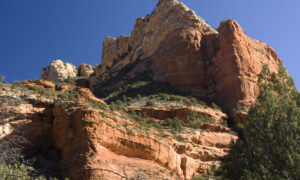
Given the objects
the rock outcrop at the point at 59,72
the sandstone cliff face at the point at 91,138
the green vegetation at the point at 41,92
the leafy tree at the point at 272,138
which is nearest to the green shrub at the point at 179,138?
the sandstone cliff face at the point at 91,138

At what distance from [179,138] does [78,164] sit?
11.3m

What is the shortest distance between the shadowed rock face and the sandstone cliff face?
16.6m

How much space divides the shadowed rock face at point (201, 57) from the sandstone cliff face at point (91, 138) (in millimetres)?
16564

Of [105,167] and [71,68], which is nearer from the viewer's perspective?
[105,167]

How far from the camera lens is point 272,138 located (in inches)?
679

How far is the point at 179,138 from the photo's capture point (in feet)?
92.4

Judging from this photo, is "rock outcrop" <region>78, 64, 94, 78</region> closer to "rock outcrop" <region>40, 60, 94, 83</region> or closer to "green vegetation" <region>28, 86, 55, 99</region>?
"rock outcrop" <region>40, 60, 94, 83</region>

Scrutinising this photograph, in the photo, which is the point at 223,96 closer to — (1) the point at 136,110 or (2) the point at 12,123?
(1) the point at 136,110

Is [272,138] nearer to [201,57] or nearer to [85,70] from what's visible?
[201,57]

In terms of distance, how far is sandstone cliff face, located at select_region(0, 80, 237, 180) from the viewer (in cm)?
1942

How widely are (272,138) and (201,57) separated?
Answer: 31.1m

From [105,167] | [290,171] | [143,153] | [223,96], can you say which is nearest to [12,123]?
[105,167]

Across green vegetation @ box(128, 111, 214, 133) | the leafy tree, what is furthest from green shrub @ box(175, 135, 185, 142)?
the leafy tree

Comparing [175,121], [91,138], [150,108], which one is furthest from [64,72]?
[91,138]
